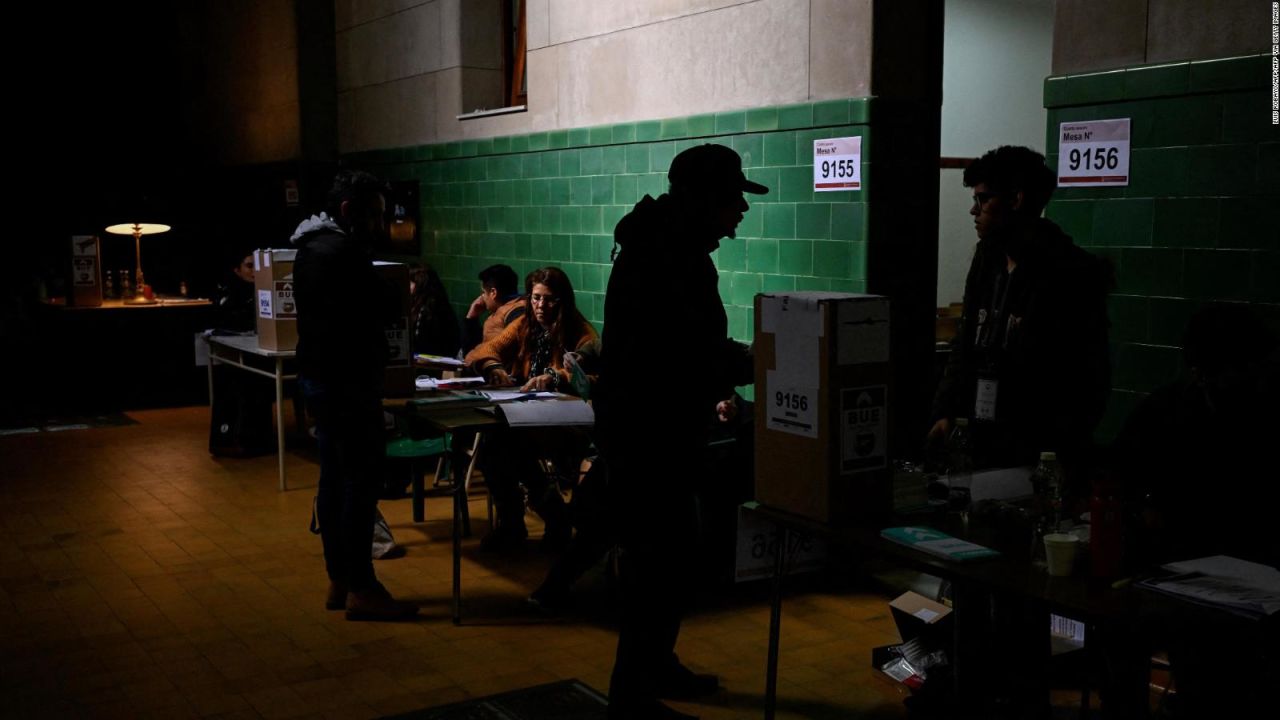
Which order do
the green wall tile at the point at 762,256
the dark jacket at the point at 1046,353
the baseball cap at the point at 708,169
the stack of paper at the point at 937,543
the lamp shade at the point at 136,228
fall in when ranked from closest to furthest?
the stack of paper at the point at 937,543
the baseball cap at the point at 708,169
the dark jacket at the point at 1046,353
the green wall tile at the point at 762,256
the lamp shade at the point at 136,228

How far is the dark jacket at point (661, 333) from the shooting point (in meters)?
3.36

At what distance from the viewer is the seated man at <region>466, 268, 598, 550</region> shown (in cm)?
565

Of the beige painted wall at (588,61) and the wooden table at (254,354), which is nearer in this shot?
the beige painted wall at (588,61)

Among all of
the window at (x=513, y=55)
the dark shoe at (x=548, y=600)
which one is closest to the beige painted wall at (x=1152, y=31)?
the dark shoe at (x=548, y=600)

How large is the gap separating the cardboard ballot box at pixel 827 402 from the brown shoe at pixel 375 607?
2.30m

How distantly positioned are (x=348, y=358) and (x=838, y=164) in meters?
2.44

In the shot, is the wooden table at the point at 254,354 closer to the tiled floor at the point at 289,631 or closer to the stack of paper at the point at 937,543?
the tiled floor at the point at 289,631

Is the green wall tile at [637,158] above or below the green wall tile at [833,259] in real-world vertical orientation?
above

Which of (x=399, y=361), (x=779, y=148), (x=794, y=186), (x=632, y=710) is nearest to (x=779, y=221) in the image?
(x=794, y=186)

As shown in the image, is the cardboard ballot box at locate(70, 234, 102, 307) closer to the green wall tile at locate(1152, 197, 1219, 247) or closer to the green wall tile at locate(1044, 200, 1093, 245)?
the green wall tile at locate(1044, 200, 1093, 245)

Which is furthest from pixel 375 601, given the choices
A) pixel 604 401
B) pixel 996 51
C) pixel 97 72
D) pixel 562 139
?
pixel 97 72

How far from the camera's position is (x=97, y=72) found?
13.5m

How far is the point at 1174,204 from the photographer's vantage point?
4.36 m

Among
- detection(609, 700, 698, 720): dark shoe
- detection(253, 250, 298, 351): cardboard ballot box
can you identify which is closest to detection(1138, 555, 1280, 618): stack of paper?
detection(609, 700, 698, 720): dark shoe
